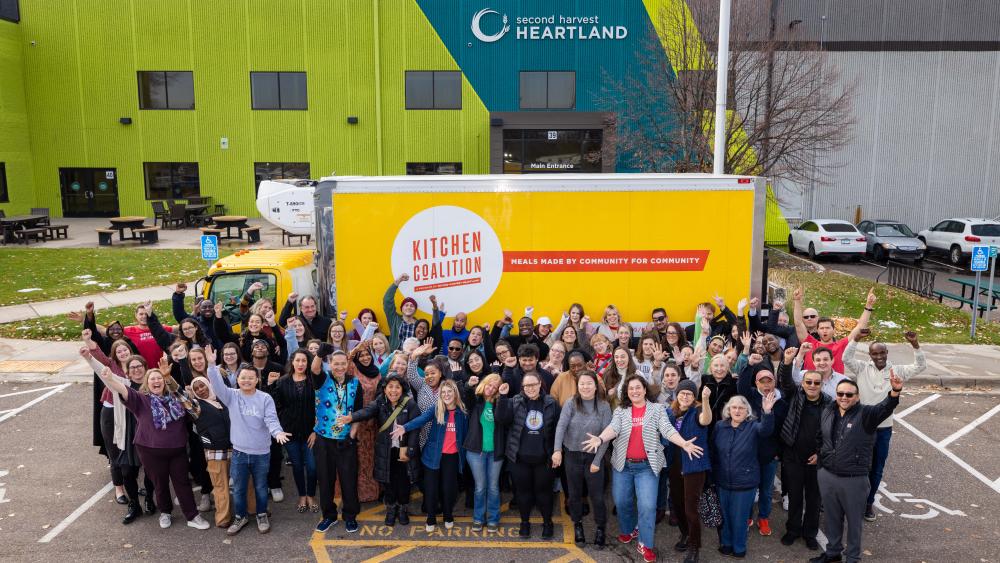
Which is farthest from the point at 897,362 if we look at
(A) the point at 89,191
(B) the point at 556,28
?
(A) the point at 89,191

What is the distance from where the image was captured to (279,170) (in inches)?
1207

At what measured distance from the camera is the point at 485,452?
21.7ft

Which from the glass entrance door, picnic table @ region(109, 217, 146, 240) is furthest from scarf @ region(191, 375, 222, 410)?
the glass entrance door

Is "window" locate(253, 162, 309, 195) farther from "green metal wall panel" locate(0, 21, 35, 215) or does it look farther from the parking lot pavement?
the parking lot pavement

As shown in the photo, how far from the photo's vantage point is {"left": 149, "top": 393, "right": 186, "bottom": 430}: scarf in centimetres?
650

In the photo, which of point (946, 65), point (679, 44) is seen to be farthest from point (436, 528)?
point (946, 65)

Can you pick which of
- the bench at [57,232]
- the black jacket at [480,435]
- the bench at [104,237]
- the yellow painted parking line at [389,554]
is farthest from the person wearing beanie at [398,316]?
the bench at [57,232]

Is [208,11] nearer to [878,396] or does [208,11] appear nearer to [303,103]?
[303,103]

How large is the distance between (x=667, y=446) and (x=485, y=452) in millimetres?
1665

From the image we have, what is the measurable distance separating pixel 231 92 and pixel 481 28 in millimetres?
10852

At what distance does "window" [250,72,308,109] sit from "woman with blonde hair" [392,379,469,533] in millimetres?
26049

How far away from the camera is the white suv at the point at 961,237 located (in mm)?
23469

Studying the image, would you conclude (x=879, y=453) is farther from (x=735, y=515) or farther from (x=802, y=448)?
(x=735, y=515)

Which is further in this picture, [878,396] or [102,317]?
[102,317]
